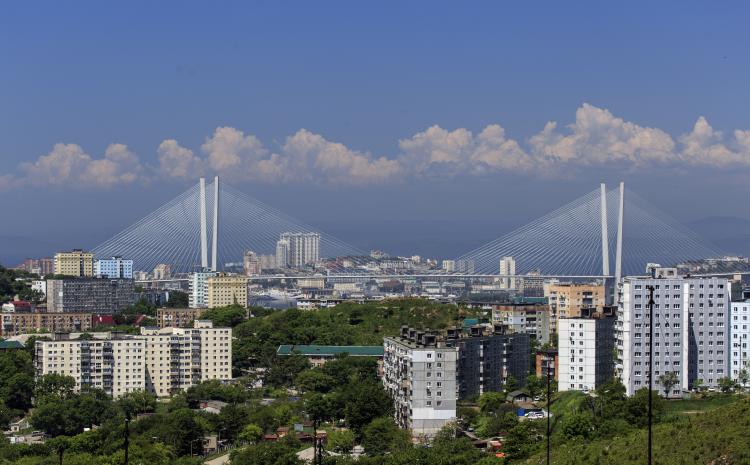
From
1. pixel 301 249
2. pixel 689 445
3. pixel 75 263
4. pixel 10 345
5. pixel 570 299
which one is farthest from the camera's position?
pixel 301 249

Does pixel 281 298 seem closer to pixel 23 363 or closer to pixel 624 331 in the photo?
pixel 23 363

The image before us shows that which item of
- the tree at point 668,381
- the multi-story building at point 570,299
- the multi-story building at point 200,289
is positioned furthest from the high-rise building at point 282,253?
the tree at point 668,381

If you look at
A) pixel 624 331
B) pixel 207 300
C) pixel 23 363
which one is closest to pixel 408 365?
pixel 624 331

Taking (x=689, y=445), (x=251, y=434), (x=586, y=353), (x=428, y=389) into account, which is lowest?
(x=251, y=434)

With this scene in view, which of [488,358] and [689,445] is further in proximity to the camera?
[488,358]

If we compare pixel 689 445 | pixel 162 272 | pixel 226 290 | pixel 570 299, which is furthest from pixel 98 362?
pixel 162 272

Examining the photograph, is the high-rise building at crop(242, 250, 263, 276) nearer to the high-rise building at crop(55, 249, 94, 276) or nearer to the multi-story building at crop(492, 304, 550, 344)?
the high-rise building at crop(55, 249, 94, 276)

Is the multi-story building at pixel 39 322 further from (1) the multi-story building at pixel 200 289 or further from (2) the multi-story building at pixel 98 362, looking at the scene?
(2) the multi-story building at pixel 98 362

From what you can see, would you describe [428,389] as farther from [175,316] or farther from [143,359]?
[175,316]
